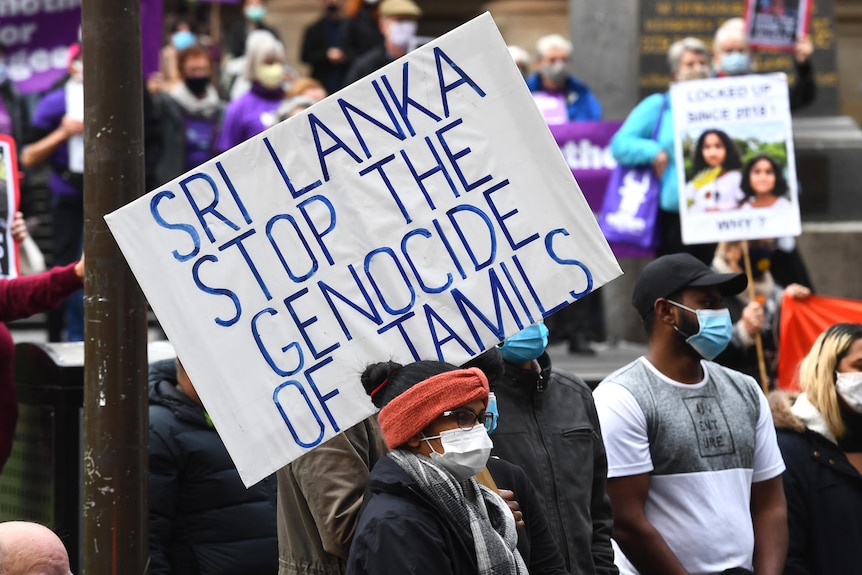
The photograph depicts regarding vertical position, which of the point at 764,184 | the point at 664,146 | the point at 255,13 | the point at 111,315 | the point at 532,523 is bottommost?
the point at 532,523

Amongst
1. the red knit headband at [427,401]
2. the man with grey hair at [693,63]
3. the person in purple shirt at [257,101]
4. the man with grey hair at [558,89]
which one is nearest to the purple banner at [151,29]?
the person in purple shirt at [257,101]

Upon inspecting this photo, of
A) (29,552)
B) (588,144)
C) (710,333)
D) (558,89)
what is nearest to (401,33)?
(558,89)

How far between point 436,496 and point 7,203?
336cm

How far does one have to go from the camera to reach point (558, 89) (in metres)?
11.6

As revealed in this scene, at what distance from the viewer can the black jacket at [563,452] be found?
5.02 meters

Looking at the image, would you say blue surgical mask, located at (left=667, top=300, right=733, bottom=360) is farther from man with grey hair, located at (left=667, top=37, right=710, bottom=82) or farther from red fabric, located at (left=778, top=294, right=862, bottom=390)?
man with grey hair, located at (left=667, top=37, right=710, bottom=82)

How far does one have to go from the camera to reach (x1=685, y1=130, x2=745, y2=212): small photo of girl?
9.16m

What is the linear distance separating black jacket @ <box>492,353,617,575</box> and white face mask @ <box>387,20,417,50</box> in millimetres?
6814

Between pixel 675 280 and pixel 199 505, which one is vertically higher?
pixel 675 280

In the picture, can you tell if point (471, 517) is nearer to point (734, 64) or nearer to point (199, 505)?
point (199, 505)

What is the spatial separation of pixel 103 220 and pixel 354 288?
77cm

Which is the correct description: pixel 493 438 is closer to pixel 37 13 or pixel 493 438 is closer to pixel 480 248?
pixel 480 248

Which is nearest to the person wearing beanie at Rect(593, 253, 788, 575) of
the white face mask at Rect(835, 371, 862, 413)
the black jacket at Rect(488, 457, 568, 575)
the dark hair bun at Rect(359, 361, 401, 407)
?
the white face mask at Rect(835, 371, 862, 413)

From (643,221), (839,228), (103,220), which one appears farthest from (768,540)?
(839,228)
